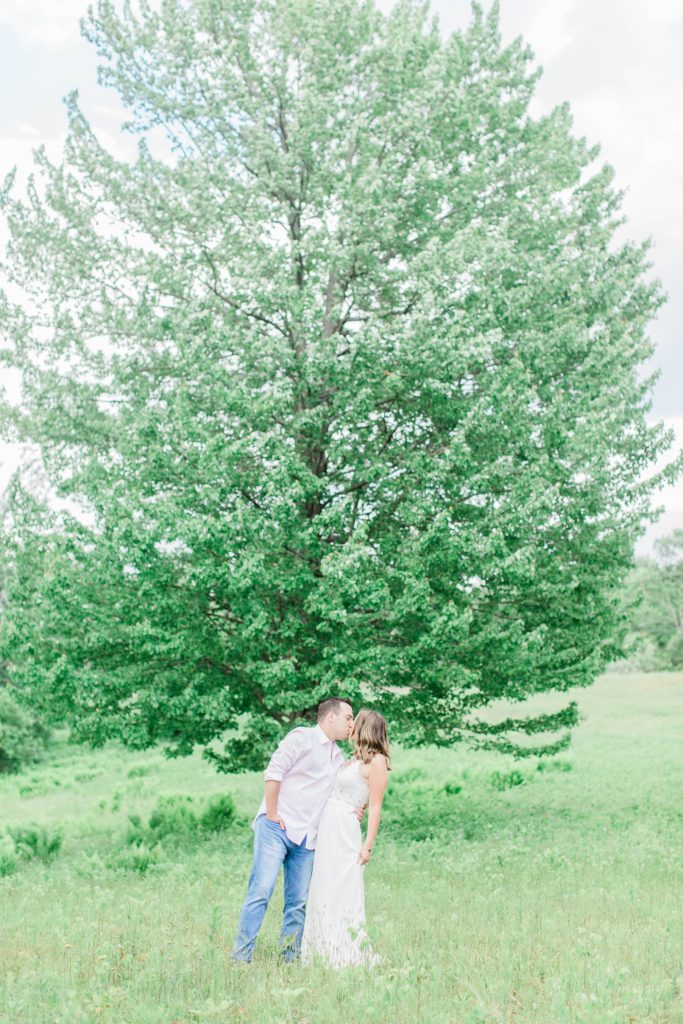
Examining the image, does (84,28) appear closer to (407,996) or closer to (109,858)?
(109,858)

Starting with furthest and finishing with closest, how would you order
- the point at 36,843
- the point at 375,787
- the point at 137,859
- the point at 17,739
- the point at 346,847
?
1. the point at 17,739
2. the point at 36,843
3. the point at 137,859
4. the point at 346,847
5. the point at 375,787

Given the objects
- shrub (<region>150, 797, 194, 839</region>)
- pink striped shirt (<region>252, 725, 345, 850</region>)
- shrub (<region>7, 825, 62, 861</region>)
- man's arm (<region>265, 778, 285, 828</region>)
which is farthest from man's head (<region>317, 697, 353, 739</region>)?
shrub (<region>150, 797, 194, 839</region>)

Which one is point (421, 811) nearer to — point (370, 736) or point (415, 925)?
point (415, 925)

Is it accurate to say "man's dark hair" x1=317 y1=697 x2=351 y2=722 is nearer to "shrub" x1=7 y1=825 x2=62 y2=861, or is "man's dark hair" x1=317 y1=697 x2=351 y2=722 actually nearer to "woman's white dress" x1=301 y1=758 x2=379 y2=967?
"woman's white dress" x1=301 y1=758 x2=379 y2=967

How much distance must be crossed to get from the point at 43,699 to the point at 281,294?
645 centimetres

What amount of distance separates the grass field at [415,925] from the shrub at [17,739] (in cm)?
1107

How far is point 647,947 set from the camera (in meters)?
7.08

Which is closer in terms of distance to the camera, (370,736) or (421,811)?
(370,736)

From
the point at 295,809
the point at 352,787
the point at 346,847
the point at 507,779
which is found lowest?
the point at 507,779

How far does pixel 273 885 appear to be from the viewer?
7.14 meters

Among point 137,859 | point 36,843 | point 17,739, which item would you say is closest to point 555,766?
point 36,843

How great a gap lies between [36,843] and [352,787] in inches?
392

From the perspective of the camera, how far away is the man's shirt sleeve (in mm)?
7202

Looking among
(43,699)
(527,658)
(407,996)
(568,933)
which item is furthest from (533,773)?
(407,996)
